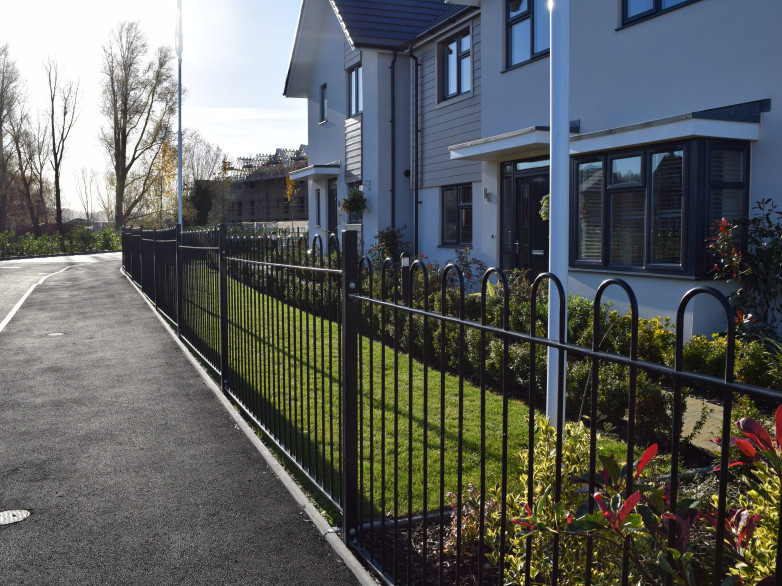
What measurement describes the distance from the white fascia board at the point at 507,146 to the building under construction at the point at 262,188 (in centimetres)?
4016

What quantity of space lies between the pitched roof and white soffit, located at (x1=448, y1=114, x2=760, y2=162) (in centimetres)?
633

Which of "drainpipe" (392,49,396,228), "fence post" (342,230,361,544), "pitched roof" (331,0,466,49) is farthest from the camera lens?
"drainpipe" (392,49,396,228)

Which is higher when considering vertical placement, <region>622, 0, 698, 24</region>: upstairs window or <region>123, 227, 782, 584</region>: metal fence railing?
<region>622, 0, 698, 24</region>: upstairs window

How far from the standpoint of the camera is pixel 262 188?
199ft

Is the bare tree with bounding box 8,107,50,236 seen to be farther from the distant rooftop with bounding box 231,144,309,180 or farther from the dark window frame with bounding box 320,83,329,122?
the dark window frame with bounding box 320,83,329,122

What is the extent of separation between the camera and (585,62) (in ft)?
39.3

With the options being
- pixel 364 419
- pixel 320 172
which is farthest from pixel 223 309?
pixel 320 172

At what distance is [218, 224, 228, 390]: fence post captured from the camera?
7.86 m

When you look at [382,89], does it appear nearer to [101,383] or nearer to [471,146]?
[471,146]

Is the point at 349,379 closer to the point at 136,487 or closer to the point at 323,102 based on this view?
the point at 136,487

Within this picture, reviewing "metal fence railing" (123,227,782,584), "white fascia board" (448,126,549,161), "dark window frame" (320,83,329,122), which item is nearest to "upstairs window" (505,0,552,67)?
"white fascia board" (448,126,549,161)

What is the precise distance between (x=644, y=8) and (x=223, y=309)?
25.4 ft

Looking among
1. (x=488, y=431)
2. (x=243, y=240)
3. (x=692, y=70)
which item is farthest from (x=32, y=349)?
(x=692, y=70)

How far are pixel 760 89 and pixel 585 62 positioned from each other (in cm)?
332
